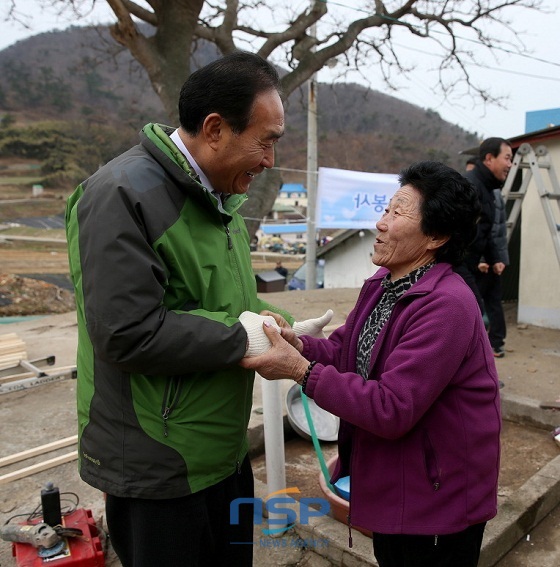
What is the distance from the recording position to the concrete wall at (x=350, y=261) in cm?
2394

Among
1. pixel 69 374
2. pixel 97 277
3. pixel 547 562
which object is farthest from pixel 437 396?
pixel 69 374

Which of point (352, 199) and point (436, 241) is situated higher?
point (352, 199)

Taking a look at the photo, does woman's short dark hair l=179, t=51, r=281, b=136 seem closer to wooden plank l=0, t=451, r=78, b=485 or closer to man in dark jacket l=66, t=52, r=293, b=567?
man in dark jacket l=66, t=52, r=293, b=567

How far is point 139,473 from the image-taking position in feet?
4.65

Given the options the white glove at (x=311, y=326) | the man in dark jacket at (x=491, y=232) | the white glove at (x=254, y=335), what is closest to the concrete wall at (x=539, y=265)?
the man in dark jacket at (x=491, y=232)

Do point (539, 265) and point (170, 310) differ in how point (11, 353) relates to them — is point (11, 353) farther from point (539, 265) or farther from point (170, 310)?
point (539, 265)

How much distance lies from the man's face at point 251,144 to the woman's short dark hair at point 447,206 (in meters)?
0.49

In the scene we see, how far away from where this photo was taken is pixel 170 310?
135 cm

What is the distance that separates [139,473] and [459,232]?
1.21m

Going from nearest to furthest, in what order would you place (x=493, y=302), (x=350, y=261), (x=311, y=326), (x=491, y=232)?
(x=311, y=326) → (x=491, y=232) → (x=493, y=302) → (x=350, y=261)

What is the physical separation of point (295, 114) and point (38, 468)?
58.7m

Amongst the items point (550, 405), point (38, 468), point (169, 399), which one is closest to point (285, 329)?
point (169, 399)

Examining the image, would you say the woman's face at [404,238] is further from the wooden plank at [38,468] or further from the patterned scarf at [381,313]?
the wooden plank at [38,468]

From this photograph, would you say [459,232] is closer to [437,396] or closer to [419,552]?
[437,396]
